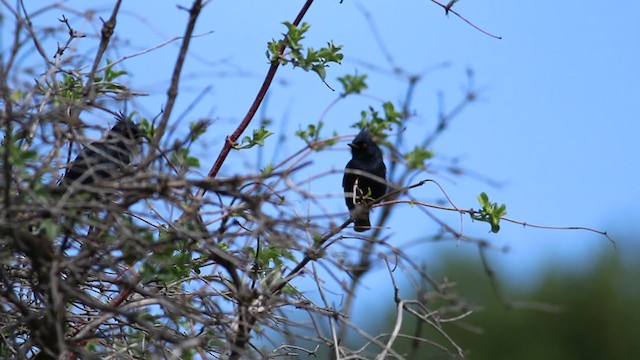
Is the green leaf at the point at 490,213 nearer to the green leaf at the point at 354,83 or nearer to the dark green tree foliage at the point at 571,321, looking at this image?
the green leaf at the point at 354,83

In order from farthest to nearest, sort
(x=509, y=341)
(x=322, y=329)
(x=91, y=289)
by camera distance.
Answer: (x=509, y=341), (x=91, y=289), (x=322, y=329)

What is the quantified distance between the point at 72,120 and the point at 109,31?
2.41 feet

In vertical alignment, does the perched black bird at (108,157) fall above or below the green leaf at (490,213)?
below

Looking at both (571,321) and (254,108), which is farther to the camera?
(571,321)

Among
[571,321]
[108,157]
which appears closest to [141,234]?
[108,157]

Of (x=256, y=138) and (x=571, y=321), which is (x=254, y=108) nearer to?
(x=256, y=138)

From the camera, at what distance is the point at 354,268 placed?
366cm

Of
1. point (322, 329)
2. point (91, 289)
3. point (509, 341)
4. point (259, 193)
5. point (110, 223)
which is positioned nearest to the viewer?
point (110, 223)

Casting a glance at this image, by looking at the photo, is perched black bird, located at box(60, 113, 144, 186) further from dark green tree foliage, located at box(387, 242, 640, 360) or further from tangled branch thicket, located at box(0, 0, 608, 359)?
dark green tree foliage, located at box(387, 242, 640, 360)

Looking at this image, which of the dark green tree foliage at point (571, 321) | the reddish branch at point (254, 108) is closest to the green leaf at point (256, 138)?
the reddish branch at point (254, 108)

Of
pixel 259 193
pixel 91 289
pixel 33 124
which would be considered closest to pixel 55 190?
pixel 33 124

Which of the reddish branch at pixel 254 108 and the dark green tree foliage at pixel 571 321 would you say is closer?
the reddish branch at pixel 254 108

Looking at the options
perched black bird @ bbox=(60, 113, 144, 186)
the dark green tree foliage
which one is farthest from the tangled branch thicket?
Answer: the dark green tree foliage

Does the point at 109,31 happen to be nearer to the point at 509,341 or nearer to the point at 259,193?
the point at 259,193
